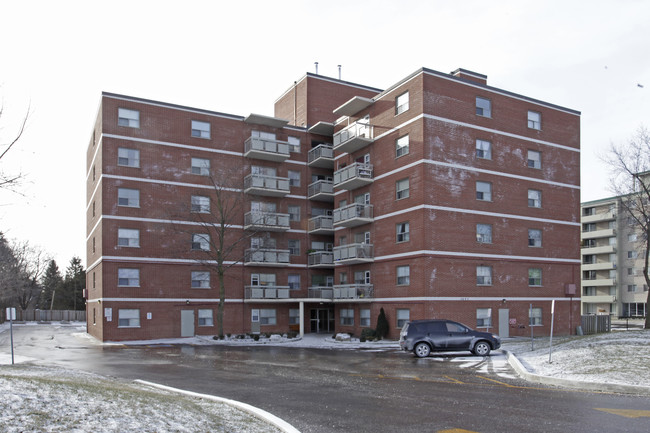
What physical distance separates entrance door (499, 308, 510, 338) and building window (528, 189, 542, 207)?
8203 millimetres

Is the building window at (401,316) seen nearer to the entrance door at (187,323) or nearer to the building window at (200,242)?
the entrance door at (187,323)

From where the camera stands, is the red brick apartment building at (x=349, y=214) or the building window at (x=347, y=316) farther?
the building window at (x=347, y=316)

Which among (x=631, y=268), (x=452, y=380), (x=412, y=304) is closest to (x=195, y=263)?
(x=412, y=304)

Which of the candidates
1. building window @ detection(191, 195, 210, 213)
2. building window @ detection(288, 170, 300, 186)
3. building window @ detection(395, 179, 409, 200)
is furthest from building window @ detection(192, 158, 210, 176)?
building window @ detection(395, 179, 409, 200)

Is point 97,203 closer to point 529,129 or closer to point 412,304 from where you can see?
point 412,304

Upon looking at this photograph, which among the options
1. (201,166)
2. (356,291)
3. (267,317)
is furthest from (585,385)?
(201,166)

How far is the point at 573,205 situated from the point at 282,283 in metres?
23.5

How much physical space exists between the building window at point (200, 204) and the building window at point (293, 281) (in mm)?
8919

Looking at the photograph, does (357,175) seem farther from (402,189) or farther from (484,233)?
(484,233)

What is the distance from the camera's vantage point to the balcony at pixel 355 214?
132 ft

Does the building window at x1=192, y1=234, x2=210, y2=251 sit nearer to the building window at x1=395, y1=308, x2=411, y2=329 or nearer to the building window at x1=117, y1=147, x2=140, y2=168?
the building window at x1=117, y1=147, x2=140, y2=168

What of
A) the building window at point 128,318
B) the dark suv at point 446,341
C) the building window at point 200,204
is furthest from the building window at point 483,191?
the building window at point 128,318

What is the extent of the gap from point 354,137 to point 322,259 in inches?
438

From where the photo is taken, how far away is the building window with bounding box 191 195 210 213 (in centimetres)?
4322
